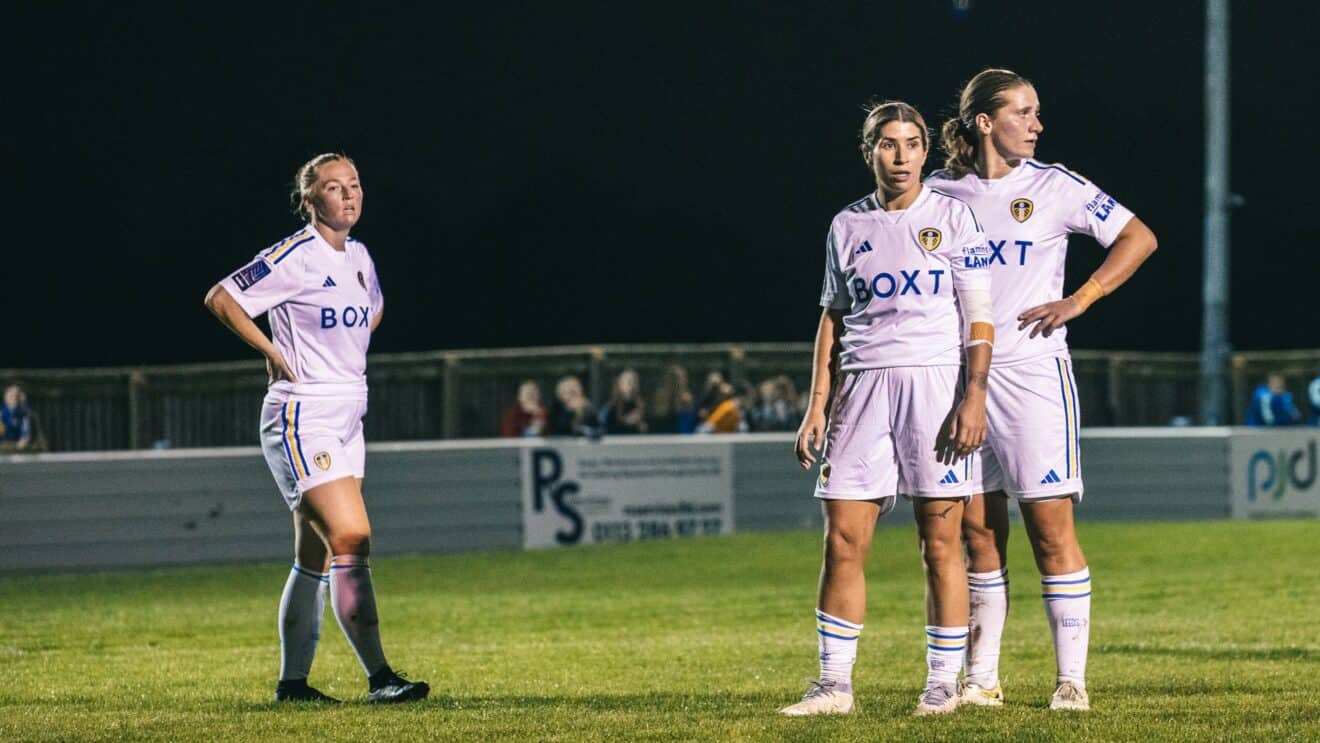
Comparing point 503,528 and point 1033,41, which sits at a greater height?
point 1033,41

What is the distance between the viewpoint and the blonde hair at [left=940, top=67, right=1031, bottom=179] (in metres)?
6.55

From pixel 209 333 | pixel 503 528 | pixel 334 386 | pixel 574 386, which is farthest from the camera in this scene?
pixel 209 333

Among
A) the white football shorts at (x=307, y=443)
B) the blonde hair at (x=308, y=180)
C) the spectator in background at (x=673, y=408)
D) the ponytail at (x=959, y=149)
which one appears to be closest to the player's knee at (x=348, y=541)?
the white football shorts at (x=307, y=443)

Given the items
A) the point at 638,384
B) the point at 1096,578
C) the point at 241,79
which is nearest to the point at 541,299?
the point at 241,79

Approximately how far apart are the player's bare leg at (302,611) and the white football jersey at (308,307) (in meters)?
0.58

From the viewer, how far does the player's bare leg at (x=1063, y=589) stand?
6.42 meters

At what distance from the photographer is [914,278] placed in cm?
629

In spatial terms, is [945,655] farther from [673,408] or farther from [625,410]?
[673,408]

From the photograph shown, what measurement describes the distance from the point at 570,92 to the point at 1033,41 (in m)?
8.69

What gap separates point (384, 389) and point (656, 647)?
10849 mm

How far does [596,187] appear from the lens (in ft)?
122

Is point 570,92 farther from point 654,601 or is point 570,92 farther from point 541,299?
point 654,601

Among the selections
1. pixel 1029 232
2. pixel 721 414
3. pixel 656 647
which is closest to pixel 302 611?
pixel 1029 232

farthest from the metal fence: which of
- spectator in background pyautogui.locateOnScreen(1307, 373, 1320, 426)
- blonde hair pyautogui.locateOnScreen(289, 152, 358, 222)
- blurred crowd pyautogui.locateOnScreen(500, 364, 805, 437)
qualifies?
blonde hair pyautogui.locateOnScreen(289, 152, 358, 222)
